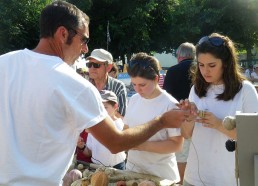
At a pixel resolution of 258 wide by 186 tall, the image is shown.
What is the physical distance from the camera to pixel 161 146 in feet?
7.49

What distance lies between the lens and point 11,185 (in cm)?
146

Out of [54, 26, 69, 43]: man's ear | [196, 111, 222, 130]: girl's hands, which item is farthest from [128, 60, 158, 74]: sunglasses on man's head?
[54, 26, 69, 43]: man's ear

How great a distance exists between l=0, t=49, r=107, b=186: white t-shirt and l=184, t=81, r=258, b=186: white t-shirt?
0.83m

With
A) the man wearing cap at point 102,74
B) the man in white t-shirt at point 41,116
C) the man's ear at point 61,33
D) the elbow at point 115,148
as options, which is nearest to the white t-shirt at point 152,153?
the elbow at point 115,148

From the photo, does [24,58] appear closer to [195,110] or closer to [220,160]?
[195,110]

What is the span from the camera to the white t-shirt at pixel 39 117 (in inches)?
57.8

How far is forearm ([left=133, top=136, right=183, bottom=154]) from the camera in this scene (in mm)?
2277

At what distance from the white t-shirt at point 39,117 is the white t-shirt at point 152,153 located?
91 cm

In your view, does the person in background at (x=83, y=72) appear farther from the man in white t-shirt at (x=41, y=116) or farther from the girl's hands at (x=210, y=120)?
the man in white t-shirt at (x=41, y=116)

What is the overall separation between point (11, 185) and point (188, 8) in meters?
18.6

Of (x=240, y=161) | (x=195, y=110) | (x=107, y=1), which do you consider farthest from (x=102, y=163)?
(x=107, y=1)

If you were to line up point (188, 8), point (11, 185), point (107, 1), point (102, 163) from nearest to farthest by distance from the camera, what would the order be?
point (11, 185)
point (102, 163)
point (107, 1)
point (188, 8)

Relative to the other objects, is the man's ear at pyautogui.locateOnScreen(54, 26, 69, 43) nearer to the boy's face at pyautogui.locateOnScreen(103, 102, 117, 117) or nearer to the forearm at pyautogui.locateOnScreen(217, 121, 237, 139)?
the forearm at pyautogui.locateOnScreen(217, 121, 237, 139)

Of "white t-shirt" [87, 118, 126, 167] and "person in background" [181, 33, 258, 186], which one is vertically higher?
"person in background" [181, 33, 258, 186]
